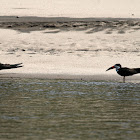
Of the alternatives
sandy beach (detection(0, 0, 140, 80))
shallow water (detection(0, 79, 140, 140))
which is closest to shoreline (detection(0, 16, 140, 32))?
sandy beach (detection(0, 0, 140, 80))

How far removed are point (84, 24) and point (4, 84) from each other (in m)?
12.0

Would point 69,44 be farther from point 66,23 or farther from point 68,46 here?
point 66,23

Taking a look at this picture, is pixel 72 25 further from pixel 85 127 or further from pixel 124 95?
pixel 85 127

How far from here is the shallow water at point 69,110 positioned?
36.0ft

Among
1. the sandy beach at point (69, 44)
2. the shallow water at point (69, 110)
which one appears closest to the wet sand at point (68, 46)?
the sandy beach at point (69, 44)

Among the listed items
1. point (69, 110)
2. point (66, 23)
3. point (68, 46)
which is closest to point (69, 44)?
point (68, 46)

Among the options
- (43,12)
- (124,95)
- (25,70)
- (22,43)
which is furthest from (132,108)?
(43,12)

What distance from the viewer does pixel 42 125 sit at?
1173 centimetres

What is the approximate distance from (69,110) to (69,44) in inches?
537

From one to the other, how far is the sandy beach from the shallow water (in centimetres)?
299

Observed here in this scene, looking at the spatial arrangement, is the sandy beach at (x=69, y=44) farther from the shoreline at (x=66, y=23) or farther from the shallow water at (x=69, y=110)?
the shallow water at (x=69, y=110)

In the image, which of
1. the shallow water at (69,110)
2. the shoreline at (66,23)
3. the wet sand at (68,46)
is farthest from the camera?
the shoreline at (66,23)

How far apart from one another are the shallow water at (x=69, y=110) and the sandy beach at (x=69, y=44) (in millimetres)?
2993

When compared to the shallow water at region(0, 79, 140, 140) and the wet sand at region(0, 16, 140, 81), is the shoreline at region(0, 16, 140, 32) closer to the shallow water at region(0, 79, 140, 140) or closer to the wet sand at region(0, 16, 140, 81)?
the wet sand at region(0, 16, 140, 81)
